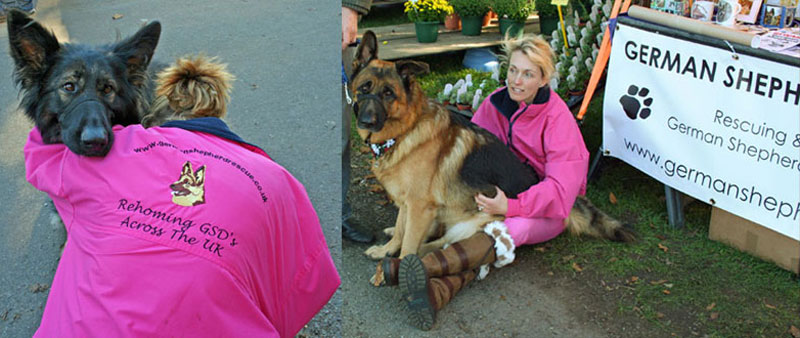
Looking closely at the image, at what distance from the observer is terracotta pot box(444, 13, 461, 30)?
8164 millimetres

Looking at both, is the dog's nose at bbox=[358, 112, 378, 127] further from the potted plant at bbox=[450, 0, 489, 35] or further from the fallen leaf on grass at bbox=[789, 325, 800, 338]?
the potted plant at bbox=[450, 0, 489, 35]

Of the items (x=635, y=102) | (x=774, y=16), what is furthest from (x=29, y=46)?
(x=774, y=16)

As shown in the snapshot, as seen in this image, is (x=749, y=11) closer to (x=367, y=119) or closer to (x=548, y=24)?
(x=367, y=119)

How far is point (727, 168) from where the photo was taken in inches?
154

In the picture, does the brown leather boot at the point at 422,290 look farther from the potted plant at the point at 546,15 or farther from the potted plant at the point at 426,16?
the potted plant at the point at 546,15

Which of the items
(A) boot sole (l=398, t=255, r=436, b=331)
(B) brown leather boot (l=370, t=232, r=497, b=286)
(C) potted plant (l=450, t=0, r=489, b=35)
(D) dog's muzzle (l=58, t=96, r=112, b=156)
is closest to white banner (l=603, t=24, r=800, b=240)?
(B) brown leather boot (l=370, t=232, r=497, b=286)

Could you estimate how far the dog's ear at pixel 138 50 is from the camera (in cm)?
268

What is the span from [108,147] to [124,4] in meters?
6.88

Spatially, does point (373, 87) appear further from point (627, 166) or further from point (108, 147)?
point (627, 166)

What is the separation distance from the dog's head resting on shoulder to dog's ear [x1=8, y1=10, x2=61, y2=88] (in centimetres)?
157

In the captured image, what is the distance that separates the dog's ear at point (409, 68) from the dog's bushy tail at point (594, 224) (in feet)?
4.30

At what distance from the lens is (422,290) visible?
133 inches

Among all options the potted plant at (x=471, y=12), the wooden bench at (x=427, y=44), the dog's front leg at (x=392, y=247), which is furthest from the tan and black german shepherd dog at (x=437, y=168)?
the potted plant at (x=471, y=12)

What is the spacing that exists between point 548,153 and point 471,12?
13.7 ft
